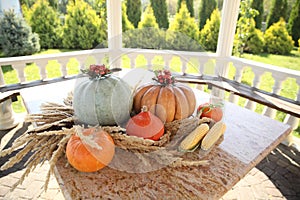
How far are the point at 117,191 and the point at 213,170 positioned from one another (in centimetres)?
36

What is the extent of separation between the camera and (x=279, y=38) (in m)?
5.38

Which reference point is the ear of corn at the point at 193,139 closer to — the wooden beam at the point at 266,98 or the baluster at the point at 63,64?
the wooden beam at the point at 266,98

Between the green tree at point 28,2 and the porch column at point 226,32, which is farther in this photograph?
the green tree at point 28,2

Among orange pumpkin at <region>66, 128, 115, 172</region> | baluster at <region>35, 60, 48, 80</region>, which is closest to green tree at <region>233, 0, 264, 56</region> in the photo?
baluster at <region>35, 60, 48, 80</region>

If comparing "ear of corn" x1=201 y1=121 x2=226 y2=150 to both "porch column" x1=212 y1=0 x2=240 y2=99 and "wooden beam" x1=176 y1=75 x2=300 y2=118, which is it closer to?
"wooden beam" x1=176 y1=75 x2=300 y2=118

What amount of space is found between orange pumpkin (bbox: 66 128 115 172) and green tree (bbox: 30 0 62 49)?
216 inches

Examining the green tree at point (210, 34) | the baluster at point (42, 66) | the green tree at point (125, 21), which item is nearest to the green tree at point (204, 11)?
the green tree at point (210, 34)

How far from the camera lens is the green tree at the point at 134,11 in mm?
4703

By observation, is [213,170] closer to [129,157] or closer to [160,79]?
[129,157]

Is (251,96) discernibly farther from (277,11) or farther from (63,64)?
(277,11)

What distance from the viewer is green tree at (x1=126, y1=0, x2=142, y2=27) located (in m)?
4.70

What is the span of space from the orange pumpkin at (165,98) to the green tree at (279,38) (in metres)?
5.40

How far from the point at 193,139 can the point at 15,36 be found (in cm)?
601

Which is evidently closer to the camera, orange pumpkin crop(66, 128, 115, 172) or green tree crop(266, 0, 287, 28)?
orange pumpkin crop(66, 128, 115, 172)
